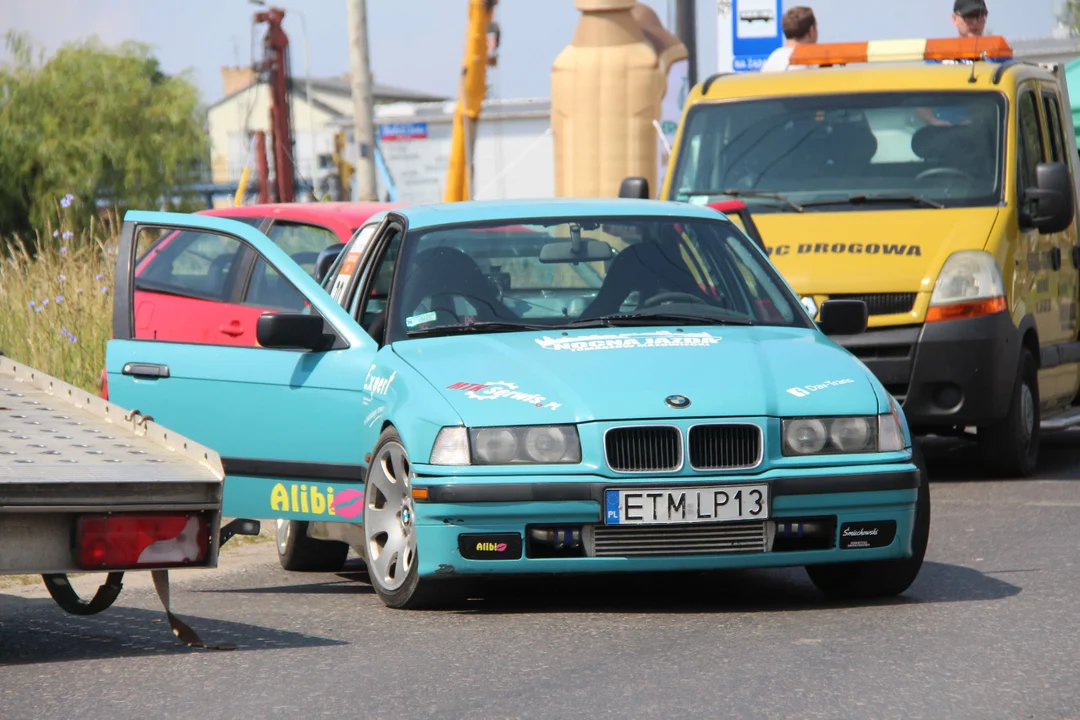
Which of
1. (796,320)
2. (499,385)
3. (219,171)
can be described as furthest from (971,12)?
(219,171)

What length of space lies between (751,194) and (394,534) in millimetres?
5488

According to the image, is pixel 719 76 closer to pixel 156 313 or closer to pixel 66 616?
pixel 156 313

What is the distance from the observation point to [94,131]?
45281 millimetres

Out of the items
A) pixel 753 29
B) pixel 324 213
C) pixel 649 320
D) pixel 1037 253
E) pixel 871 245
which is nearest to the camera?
pixel 649 320

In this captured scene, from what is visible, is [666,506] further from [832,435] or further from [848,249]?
[848,249]

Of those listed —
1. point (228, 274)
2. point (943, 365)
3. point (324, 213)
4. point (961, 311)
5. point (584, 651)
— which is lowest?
point (943, 365)

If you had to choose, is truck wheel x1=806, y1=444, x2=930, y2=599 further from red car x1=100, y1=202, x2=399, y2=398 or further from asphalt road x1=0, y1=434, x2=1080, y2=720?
red car x1=100, y1=202, x2=399, y2=398

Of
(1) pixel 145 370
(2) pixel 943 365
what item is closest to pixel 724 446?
(1) pixel 145 370

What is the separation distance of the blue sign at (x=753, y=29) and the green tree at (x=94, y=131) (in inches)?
872

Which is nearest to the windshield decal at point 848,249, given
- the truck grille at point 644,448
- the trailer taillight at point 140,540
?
the truck grille at point 644,448

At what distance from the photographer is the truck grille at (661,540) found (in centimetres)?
657

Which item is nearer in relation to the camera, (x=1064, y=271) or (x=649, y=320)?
(x=649, y=320)

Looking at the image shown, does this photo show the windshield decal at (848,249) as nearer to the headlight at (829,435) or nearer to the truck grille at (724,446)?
the headlight at (829,435)

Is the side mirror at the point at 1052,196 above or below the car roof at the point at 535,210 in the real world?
below
